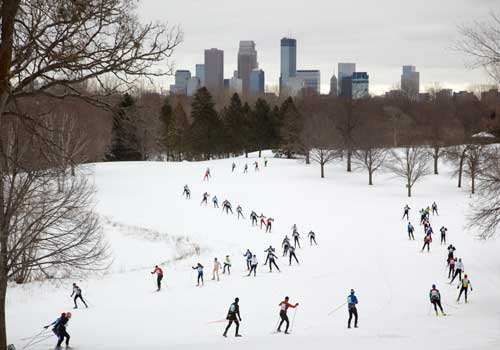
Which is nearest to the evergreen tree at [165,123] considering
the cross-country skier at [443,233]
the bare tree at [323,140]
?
the bare tree at [323,140]

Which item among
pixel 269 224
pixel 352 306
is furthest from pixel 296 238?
pixel 352 306

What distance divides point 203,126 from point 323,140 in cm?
2436

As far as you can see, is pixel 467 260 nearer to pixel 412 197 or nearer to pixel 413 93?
pixel 412 197

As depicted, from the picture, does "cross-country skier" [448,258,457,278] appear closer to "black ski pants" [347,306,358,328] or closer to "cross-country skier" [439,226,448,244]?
"cross-country skier" [439,226,448,244]

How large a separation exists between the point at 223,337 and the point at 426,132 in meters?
57.3

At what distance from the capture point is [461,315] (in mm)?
17656

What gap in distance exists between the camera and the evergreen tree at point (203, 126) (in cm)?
7956

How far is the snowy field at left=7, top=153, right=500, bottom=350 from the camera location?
50.4 ft

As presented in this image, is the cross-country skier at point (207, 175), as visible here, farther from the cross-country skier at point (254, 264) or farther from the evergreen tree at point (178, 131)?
the cross-country skier at point (254, 264)

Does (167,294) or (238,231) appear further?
(238,231)

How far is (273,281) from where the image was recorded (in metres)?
23.1

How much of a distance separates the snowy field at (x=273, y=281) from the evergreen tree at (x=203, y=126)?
1208 inches

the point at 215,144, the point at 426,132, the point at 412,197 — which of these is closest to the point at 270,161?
the point at 215,144

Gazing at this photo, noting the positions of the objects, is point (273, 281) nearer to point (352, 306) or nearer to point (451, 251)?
point (352, 306)
